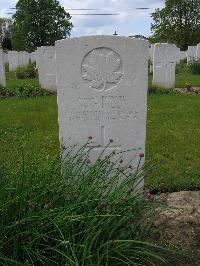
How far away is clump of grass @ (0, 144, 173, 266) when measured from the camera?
265cm

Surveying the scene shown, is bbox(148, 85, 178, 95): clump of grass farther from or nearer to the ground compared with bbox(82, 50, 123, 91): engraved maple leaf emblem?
nearer to the ground

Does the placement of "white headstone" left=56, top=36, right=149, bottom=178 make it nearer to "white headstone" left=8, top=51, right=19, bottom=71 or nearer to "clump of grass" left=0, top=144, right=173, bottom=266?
"clump of grass" left=0, top=144, right=173, bottom=266

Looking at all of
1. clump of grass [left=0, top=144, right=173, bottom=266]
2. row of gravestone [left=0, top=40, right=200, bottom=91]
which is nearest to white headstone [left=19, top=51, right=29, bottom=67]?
row of gravestone [left=0, top=40, right=200, bottom=91]

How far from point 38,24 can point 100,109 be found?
173 ft

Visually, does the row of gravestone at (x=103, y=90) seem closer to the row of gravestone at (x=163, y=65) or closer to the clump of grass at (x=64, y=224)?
the clump of grass at (x=64, y=224)

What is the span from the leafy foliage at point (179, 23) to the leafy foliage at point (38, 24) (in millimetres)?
12237

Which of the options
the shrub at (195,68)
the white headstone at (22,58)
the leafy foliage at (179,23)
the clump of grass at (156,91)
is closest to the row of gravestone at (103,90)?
the clump of grass at (156,91)

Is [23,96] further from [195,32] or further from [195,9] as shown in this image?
[195,9]

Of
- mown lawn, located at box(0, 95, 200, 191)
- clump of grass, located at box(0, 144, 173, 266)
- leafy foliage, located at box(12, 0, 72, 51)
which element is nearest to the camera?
clump of grass, located at box(0, 144, 173, 266)

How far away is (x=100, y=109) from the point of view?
408cm

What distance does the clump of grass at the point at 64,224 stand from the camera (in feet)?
8.71

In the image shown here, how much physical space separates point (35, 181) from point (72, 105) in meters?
1.13

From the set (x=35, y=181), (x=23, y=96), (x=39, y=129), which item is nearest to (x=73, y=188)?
(x=35, y=181)

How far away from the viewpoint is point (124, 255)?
2777 millimetres
